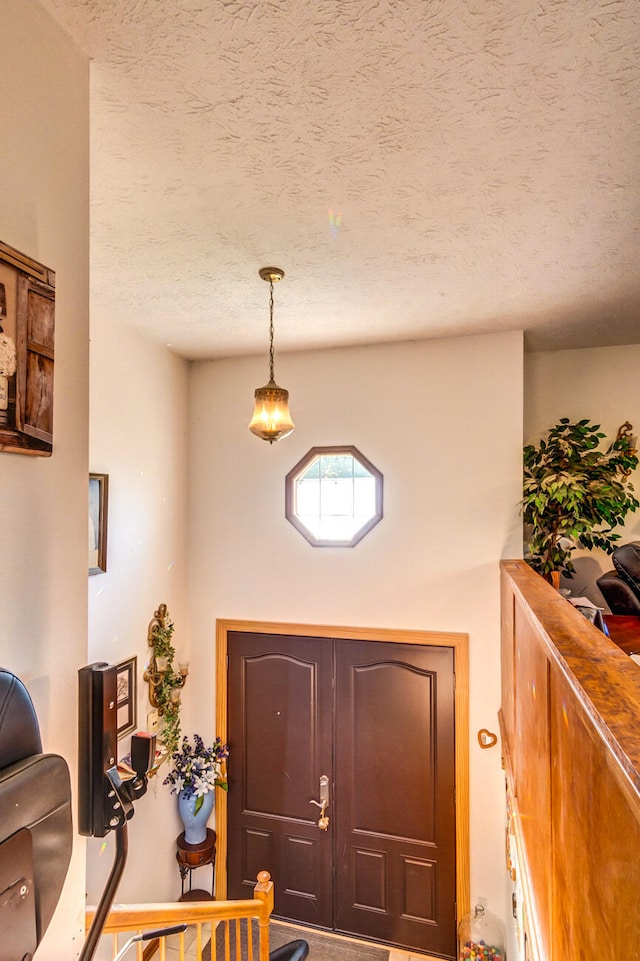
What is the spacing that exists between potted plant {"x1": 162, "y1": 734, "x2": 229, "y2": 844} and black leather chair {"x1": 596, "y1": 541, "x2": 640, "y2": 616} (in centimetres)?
255

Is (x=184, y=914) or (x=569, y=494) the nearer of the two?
(x=184, y=914)

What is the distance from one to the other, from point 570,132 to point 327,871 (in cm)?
393

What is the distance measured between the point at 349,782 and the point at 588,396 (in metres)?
2.90

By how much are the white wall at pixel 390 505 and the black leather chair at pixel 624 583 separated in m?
0.52

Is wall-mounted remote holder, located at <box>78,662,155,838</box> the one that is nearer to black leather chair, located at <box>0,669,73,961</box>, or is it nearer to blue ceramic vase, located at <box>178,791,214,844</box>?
black leather chair, located at <box>0,669,73,961</box>

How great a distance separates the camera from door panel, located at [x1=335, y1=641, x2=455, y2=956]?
3.07m

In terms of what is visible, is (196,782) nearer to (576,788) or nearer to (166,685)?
(166,685)

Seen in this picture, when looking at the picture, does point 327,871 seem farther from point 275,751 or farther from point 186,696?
point 186,696

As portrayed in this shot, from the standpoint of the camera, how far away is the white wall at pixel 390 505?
3.08 m

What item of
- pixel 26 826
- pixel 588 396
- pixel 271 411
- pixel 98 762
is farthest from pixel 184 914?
pixel 588 396

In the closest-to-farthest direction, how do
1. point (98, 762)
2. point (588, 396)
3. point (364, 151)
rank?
1. point (98, 762)
2. point (364, 151)
3. point (588, 396)

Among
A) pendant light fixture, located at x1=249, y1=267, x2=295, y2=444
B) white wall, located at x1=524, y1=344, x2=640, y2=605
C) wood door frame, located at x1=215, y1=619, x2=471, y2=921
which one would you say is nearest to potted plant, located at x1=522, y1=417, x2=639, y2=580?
white wall, located at x1=524, y1=344, x2=640, y2=605

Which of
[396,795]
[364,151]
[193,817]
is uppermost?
[364,151]

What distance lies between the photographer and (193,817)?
10.8 ft
